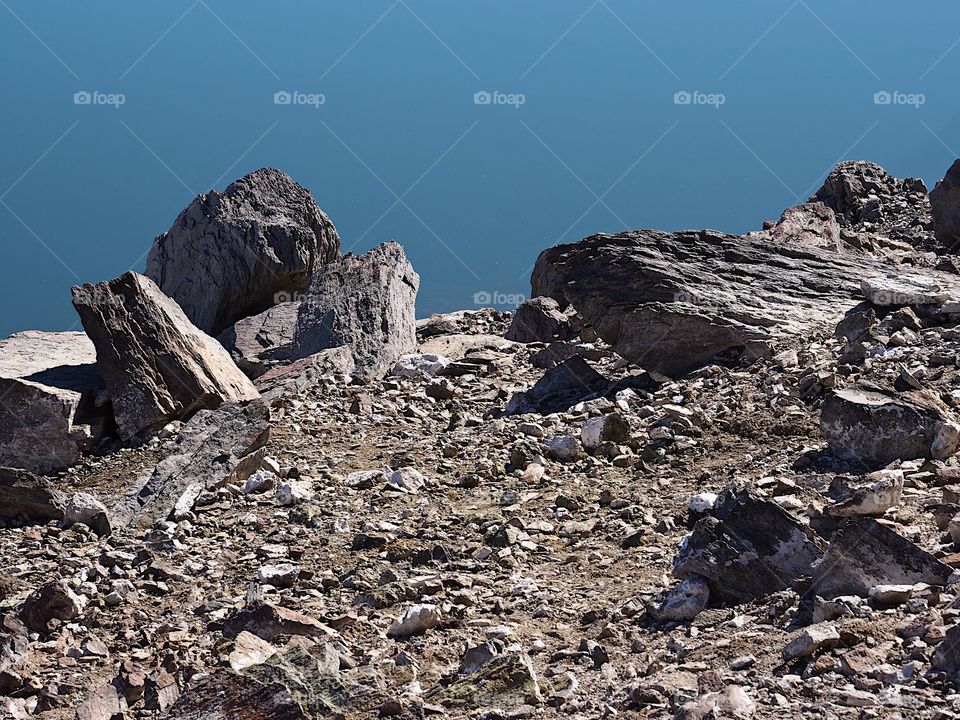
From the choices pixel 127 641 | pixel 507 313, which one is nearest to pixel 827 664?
pixel 127 641

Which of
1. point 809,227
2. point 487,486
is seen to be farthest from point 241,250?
point 809,227

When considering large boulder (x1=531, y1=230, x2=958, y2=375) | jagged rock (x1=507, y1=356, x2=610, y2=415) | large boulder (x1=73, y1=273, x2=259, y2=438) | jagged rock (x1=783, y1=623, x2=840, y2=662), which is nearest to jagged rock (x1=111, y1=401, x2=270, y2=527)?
large boulder (x1=73, y1=273, x2=259, y2=438)

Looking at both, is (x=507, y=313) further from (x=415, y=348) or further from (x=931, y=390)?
(x=931, y=390)

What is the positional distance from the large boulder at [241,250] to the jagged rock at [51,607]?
8339 millimetres

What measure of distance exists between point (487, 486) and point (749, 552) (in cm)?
318

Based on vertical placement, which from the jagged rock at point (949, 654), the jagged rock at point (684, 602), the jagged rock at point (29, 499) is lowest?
the jagged rock at point (949, 654)

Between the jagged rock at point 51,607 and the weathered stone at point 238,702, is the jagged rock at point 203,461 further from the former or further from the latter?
the weathered stone at point 238,702

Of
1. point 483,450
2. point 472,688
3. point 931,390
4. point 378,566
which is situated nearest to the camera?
point 472,688

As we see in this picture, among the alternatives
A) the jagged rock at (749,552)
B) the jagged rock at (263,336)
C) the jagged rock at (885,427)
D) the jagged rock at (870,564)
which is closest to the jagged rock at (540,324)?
the jagged rock at (263,336)

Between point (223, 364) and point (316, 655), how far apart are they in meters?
6.68

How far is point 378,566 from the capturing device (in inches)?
263

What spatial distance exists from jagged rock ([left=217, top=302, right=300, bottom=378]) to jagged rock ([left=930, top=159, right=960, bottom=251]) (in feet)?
32.2

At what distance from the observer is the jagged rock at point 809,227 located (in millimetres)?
15867

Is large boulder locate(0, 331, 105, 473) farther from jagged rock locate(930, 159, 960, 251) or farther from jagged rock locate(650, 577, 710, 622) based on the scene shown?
jagged rock locate(930, 159, 960, 251)
